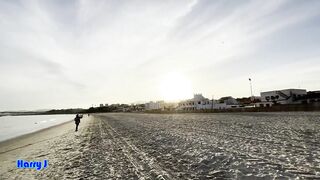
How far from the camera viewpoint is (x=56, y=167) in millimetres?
11367

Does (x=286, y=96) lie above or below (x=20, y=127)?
above

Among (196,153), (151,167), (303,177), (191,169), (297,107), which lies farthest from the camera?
(297,107)

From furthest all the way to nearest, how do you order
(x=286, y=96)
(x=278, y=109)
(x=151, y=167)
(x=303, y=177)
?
(x=286, y=96) → (x=278, y=109) → (x=151, y=167) → (x=303, y=177)

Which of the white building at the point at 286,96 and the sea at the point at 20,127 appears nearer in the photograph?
the sea at the point at 20,127

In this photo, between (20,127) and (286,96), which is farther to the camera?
(286,96)

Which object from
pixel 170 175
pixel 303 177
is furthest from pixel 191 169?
pixel 303 177

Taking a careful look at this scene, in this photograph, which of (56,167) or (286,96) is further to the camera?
(286,96)

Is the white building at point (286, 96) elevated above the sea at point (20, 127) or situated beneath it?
elevated above

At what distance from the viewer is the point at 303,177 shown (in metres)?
6.88

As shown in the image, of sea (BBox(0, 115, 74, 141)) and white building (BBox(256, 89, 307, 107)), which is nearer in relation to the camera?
sea (BBox(0, 115, 74, 141))

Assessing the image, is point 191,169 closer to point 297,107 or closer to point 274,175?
point 274,175

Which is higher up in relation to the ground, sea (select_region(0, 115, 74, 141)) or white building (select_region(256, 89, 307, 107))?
white building (select_region(256, 89, 307, 107))

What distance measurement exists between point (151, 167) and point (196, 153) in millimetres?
3076

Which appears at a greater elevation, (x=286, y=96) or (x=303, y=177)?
(x=286, y=96)
